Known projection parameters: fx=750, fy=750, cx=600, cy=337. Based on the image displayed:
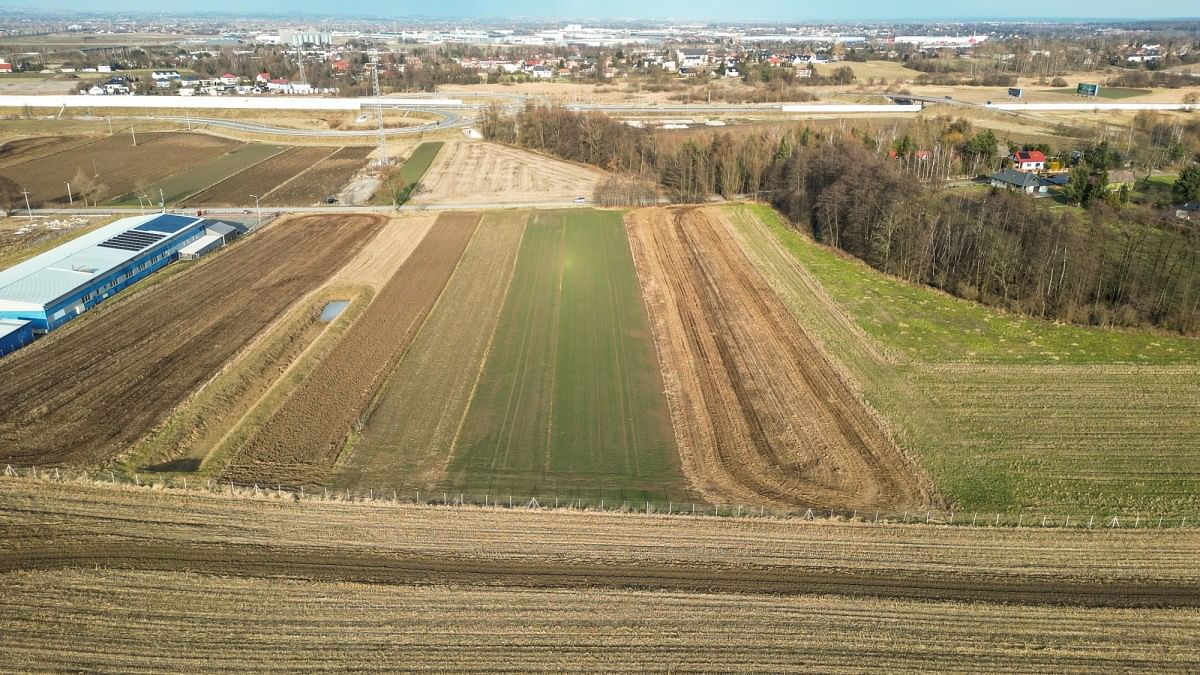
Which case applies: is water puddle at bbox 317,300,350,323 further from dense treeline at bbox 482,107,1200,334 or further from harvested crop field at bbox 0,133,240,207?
harvested crop field at bbox 0,133,240,207

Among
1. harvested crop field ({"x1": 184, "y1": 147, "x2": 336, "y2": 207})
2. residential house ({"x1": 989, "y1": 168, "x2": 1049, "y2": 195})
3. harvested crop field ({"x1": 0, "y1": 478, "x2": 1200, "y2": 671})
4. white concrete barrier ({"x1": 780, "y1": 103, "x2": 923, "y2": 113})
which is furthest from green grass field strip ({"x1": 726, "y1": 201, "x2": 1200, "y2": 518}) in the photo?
white concrete barrier ({"x1": 780, "y1": 103, "x2": 923, "y2": 113})

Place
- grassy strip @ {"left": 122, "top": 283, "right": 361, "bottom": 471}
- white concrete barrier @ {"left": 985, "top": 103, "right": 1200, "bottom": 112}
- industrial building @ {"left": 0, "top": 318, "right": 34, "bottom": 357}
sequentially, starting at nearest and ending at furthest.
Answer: grassy strip @ {"left": 122, "top": 283, "right": 361, "bottom": 471} → industrial building @ {"left": 0, "top": 318, "right": 34, "bottom": 357} → white concrete barrier @ {"left": 985, "top": 103, "right": 1200, "bottom": 112}

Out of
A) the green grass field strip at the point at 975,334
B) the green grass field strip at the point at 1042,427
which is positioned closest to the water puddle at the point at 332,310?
the green grass field strip at the point at 1042,427

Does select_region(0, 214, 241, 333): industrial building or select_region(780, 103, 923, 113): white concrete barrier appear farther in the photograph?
select_region(780, 103, 923, 113): white concrete barrier

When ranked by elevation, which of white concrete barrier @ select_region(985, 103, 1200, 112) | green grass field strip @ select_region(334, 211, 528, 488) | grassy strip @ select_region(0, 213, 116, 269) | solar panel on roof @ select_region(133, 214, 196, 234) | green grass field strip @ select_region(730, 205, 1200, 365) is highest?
white concrete barrier @ select_region(985, 103, 1200, 112)

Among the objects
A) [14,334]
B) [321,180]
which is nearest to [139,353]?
[14,334]

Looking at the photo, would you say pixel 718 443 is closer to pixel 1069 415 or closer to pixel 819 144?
pixel 1069 415

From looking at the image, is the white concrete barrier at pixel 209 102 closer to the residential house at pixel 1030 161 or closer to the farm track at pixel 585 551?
the residential house at pixel 1030 161

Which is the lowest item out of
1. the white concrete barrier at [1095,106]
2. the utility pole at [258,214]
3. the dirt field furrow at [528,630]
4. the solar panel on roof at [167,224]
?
the dirt field furrow at [528,630]
